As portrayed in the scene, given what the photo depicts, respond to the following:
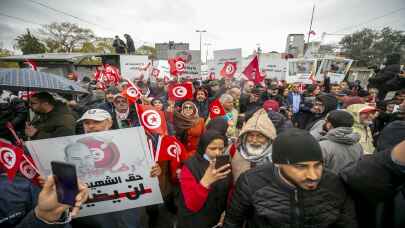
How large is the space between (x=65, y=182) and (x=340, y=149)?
8.49ft

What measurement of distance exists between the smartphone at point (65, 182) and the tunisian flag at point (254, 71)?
5396 millimetres

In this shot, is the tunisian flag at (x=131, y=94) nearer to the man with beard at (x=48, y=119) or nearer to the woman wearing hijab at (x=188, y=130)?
the woman wearing hijab at (x=188, y=130)

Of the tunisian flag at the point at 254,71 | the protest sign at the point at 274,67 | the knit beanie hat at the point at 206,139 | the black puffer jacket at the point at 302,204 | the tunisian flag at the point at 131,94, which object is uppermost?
the protest sign at the point at 274,67

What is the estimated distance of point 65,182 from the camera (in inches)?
48.0

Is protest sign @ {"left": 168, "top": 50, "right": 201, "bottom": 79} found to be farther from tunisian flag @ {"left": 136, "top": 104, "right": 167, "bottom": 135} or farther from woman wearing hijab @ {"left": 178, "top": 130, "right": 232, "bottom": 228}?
woman wearing hijab @ {"left": 178, "top": 130, "right": 232, "bottom": 228}

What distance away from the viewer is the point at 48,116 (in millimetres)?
3062

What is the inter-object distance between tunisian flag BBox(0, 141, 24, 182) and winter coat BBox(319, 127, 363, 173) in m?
2.86

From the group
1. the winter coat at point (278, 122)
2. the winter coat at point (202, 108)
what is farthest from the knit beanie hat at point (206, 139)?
the winter coat at point (202, 108)

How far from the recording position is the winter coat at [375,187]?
1.23 meters

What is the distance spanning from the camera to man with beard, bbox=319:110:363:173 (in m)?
2.35

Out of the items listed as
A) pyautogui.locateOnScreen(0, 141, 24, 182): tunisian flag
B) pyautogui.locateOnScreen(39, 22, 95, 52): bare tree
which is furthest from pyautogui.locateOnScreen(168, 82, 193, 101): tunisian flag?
pyautogui.locateOnScreen(39, 22, 95, 52): bare tree

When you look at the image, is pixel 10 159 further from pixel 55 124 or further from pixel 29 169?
pixel 55 124

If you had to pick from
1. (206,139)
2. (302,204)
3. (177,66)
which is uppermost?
(177,66)

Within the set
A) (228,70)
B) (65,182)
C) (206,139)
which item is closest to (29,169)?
(65,182)
